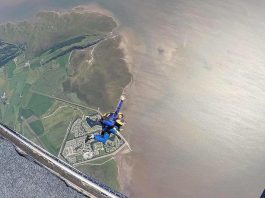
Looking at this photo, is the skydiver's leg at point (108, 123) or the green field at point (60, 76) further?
the green field at point (60, 76)

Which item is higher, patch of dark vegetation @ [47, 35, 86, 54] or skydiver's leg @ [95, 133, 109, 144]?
patch of dark vegetation @ [47, 35, 86, 54]

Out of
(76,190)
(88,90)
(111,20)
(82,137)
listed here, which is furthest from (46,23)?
(76,190)

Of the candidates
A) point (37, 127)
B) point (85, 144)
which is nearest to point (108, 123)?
point (85, 144)

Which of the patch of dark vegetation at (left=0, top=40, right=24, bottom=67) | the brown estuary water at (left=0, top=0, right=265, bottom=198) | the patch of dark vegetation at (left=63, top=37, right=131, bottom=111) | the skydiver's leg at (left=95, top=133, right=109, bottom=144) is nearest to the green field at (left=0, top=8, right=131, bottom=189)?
the patch of dark vegetation at (left=63, top=37, right=131, bottom=111)

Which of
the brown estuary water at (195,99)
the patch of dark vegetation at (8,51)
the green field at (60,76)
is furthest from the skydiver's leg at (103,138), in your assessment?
the patch of dark vegetation at (8,51)

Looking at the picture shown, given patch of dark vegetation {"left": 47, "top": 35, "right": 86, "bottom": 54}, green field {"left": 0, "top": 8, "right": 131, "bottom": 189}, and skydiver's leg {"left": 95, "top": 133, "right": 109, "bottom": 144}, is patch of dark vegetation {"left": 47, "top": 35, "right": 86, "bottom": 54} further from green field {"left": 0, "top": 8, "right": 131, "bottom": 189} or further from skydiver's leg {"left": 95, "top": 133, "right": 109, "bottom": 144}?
skydiver's leg {"left": 95, "top": 133, "right": 109, "bottom": 144}

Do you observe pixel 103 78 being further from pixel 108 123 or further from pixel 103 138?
pixel 108 123

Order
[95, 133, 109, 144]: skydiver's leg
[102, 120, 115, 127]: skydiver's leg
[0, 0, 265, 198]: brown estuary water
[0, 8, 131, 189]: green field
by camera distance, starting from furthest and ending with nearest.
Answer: [0, 8, 131, 189]: green field, [0, 0, 265, 198]: brown estuary water, [95, 133, 109, 144]: skydiver's leg, [102, 120, 115, 127]: skydiver's leg

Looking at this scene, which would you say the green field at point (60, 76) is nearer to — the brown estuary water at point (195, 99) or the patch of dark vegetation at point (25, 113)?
the patch of dark vegetation at point (25, 113)
